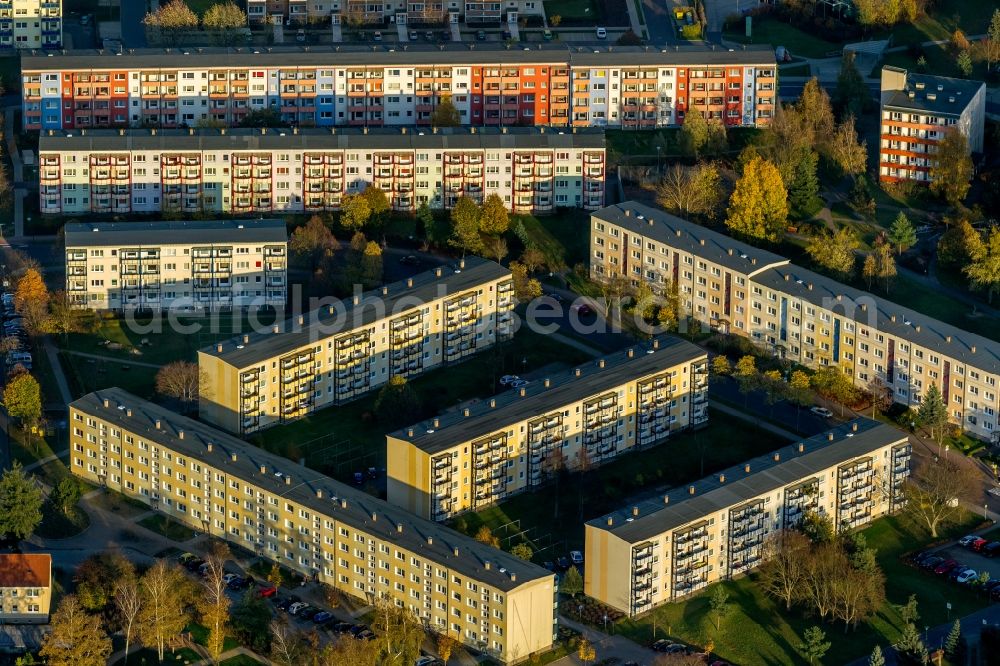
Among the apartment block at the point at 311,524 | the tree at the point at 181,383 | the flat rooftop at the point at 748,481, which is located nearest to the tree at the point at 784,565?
the flat rooftop at the point at 748,481

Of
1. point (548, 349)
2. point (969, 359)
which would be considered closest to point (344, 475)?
point (548, 349)

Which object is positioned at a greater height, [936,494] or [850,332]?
[850,332]

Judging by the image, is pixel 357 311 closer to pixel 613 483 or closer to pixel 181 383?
pixel 181 383

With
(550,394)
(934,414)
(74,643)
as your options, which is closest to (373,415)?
(550,394)

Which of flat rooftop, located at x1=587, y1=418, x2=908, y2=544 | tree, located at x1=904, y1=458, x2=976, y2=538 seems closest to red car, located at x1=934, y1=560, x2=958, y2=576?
tree, located at x1=904, y1=458, x2=976, y2=538

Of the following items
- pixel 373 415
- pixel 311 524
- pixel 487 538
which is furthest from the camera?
pixel 373 415

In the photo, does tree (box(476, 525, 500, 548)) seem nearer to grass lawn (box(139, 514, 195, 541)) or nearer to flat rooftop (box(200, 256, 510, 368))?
grass lawn (box(139, 514, 195, 541))
